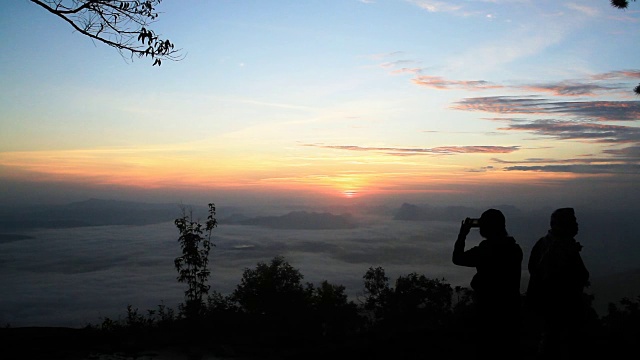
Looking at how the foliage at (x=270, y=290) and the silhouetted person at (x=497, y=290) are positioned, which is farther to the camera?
the foliage at (x=270, y=290)

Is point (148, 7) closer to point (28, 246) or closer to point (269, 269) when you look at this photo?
point (269, 269)

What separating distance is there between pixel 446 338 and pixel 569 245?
188 inches

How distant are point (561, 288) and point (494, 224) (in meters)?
1.22

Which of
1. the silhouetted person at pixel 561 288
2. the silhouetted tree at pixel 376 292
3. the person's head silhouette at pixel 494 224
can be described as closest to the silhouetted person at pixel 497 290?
the person's head silhouette at pixel 494 224

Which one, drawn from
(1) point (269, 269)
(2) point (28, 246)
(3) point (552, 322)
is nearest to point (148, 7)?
(3) point (552, 322)

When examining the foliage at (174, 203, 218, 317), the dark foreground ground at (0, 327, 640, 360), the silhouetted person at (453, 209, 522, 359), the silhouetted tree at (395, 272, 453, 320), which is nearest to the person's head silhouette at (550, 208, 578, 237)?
the silhouetted person at (453, 209, 522, 359)

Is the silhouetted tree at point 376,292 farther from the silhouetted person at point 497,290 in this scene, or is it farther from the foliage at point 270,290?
the silhouetted person at point 497,290

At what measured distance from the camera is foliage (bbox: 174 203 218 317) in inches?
494

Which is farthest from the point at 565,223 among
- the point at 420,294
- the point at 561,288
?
the point at 420,294

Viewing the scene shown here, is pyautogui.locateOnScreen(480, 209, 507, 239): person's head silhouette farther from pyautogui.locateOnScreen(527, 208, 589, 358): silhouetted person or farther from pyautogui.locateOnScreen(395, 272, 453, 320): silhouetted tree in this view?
pyautogui.locateOnScreen(395, 272, 453, 320): silhouetted tree

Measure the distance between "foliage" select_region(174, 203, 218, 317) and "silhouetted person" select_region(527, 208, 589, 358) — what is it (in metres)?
10.0

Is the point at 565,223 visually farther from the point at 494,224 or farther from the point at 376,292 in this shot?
the point at 376,292

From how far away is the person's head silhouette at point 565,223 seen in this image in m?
4.32

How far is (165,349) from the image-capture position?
796 cm
